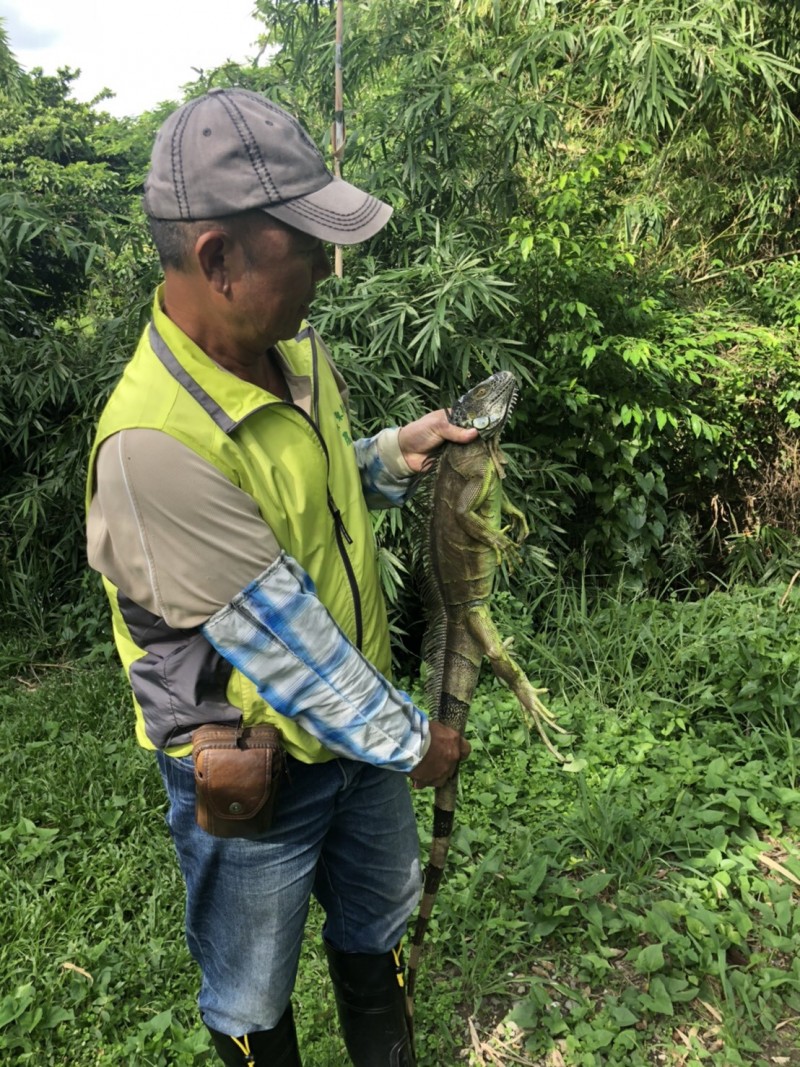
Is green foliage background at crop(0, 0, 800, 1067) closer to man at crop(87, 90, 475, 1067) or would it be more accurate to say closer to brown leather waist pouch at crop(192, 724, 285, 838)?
man at crop(87, 90, 475, 1067)

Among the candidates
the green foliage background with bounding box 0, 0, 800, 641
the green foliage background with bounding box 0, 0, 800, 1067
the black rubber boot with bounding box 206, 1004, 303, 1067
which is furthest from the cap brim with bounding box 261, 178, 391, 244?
the green foliage background with bounding box 0, 0, 800, 641

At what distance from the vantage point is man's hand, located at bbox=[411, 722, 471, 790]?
1354 millimetres

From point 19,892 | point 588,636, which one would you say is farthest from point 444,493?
point 588,636

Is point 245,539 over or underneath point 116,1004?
over

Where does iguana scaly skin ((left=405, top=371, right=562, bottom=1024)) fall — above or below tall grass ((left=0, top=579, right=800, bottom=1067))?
above

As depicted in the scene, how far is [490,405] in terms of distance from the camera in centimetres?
146

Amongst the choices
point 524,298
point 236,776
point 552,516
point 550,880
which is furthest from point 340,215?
point 552,516

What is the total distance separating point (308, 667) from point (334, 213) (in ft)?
2.11

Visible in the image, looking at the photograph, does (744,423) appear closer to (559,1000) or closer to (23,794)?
(559,1000)

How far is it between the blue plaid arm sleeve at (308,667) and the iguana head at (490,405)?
517mm

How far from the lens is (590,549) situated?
4.15m

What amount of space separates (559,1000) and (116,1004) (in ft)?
3.99

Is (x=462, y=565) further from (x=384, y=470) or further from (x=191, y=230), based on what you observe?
(x=191, y=230)

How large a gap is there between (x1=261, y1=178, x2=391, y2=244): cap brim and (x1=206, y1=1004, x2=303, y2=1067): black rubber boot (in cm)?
137
